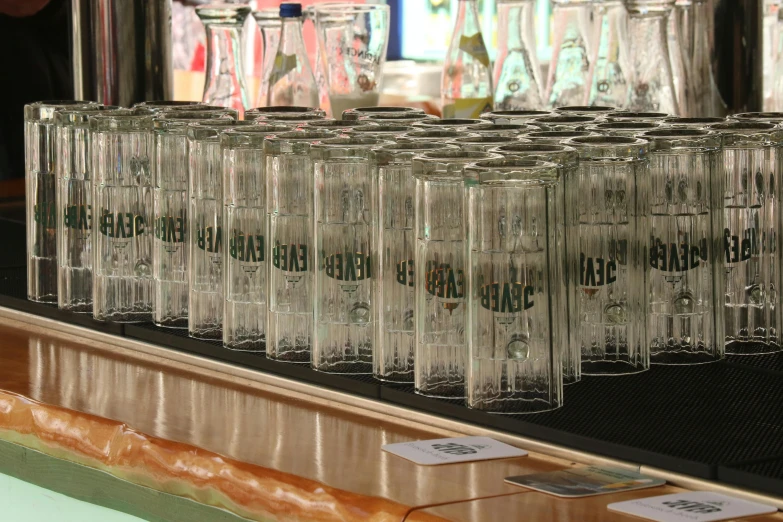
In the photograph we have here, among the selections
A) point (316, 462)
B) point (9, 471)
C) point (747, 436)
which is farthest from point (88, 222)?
point (747, 436)

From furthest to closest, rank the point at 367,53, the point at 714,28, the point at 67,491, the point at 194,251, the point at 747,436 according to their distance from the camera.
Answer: the point at 367,53
the point at 714,28
the point at 194,251
the point at 67,491
the point at 747,436

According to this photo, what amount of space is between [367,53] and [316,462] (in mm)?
1142

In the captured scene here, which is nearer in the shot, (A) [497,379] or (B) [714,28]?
(A) [497,379]

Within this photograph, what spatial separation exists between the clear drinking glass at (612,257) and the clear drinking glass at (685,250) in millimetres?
Answer: 35

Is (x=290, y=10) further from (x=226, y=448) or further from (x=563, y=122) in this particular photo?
(x=226, y=448)

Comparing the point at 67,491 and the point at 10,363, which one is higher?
the point at 10,363

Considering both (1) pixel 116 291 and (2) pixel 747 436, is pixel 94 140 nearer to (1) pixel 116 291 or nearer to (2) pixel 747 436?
(1) pixel 116 291

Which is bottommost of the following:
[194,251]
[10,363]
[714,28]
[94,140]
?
[10,363]

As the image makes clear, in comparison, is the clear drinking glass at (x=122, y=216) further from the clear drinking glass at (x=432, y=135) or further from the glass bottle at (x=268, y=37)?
the glass bottle at (x=268, y=37)

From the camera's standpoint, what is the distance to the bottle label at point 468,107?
2.07 metres

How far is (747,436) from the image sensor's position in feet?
3.48

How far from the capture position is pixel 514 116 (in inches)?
61.5

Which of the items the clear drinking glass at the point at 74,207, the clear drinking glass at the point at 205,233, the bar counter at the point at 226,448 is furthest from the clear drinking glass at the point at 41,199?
the clear drinking glass at the point at 205,233

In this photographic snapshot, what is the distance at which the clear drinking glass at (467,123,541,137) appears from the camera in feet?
4.49
